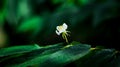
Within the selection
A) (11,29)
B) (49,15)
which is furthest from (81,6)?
(11,29)

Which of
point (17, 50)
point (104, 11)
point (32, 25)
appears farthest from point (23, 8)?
point (17, 50)

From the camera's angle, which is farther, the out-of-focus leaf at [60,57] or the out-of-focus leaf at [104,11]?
the out-of-focus leaf at [104,11]

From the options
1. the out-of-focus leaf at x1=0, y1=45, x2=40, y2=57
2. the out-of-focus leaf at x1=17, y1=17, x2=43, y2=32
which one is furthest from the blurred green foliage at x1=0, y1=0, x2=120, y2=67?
the out-of-focus leaf at x1=0, y1=45, x2=40, y2=57

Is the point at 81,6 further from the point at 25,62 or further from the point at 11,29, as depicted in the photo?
the point at 25,62

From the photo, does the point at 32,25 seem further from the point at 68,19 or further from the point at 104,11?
the point at 104,11

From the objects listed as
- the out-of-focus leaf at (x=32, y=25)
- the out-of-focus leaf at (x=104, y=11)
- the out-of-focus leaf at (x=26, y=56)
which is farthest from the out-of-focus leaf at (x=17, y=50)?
the out-of-focus leaf at (x=32, y=25)

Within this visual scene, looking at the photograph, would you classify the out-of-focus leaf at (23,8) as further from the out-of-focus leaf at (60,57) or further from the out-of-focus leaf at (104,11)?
the out-of-focus leaf at (60,57)
